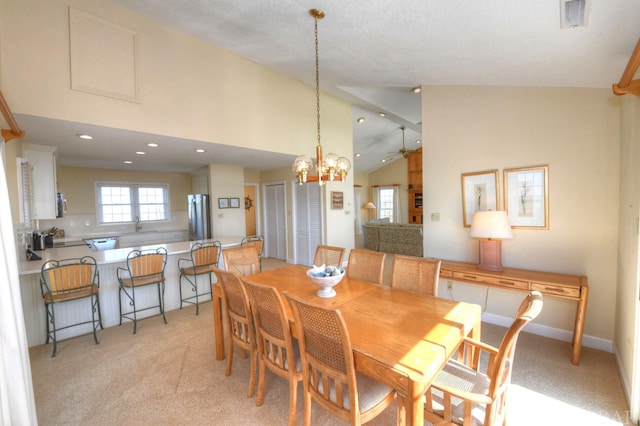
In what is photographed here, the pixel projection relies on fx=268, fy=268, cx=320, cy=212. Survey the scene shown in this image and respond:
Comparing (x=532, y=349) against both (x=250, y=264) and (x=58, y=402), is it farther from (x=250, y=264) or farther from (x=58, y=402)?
(x=58, y=402)

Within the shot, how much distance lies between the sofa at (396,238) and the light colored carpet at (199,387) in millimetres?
3735

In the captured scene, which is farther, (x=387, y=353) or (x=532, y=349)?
(x=532, y=349)

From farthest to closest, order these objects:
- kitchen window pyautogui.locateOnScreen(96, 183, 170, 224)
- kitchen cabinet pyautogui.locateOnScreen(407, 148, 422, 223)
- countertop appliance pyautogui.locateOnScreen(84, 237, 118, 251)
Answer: kitchen cabinet pyautogui.locateOnScreen(407, 148, 422, 223), kitchen window pyautogui.locateOnScreen(96, 183, 170, 224), countertop appliance pyautogui.locateOnScreen(84, 237, 118, 251)

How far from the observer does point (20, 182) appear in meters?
2.87

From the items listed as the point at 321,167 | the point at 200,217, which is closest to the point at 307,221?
the point at 200,217

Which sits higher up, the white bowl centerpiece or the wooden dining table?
the white bowl centerpiece

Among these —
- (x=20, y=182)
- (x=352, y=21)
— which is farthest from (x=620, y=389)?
(x=20, y=182)

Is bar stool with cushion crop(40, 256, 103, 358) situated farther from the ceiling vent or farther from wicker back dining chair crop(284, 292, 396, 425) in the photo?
the ceiling vent

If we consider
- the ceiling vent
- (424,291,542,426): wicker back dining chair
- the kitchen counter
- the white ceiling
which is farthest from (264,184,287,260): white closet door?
the ceiling vent

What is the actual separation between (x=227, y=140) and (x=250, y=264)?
176cm

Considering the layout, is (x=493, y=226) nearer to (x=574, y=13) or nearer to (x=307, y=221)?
(x=574, y=13)

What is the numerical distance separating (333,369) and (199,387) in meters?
1.47

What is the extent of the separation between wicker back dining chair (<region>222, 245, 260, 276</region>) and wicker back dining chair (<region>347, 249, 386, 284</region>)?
1.12 meters

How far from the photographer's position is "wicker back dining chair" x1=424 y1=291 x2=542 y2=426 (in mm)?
1273
